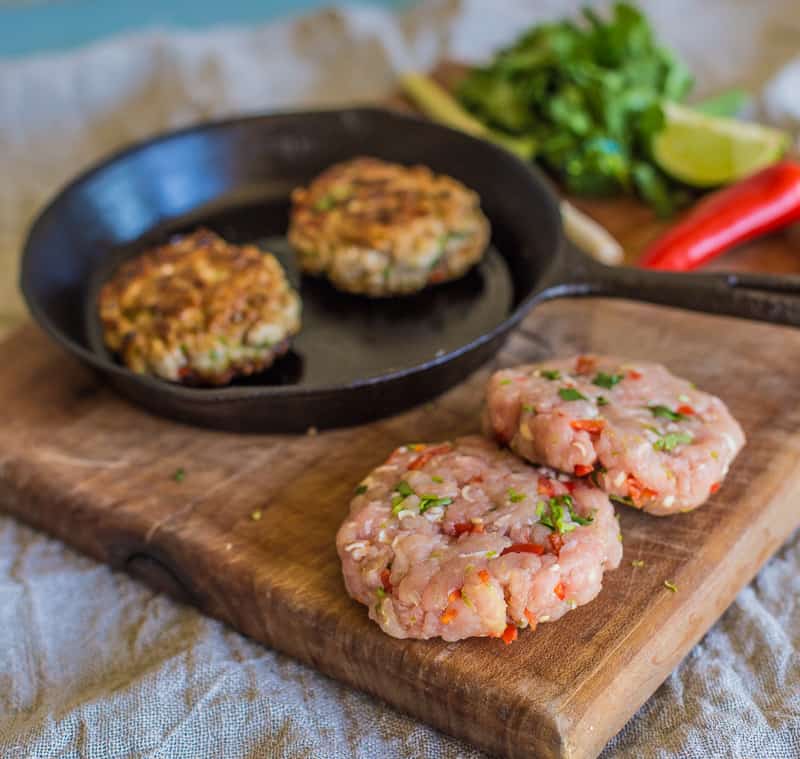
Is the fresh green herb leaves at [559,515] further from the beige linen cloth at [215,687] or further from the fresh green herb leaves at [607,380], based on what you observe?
the beige linen cloth at [215,687]

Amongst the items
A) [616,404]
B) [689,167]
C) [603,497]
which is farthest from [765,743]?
[689,167]

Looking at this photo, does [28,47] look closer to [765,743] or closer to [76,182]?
[76,182]

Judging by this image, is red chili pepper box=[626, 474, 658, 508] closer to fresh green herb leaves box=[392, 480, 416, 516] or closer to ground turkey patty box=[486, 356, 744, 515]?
ground turkey patty box=[486, 356, 744, 515]

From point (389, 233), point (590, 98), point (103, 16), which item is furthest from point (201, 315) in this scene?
point (103, 16)

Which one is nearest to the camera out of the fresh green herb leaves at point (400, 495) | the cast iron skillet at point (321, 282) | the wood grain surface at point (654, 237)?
the fresh green herb leaves at point (400, 495)

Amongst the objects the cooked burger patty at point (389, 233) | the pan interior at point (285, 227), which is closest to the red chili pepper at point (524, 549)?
the pan interior at point (285, 227)

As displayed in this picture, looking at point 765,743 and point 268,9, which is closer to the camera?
point 765,743
